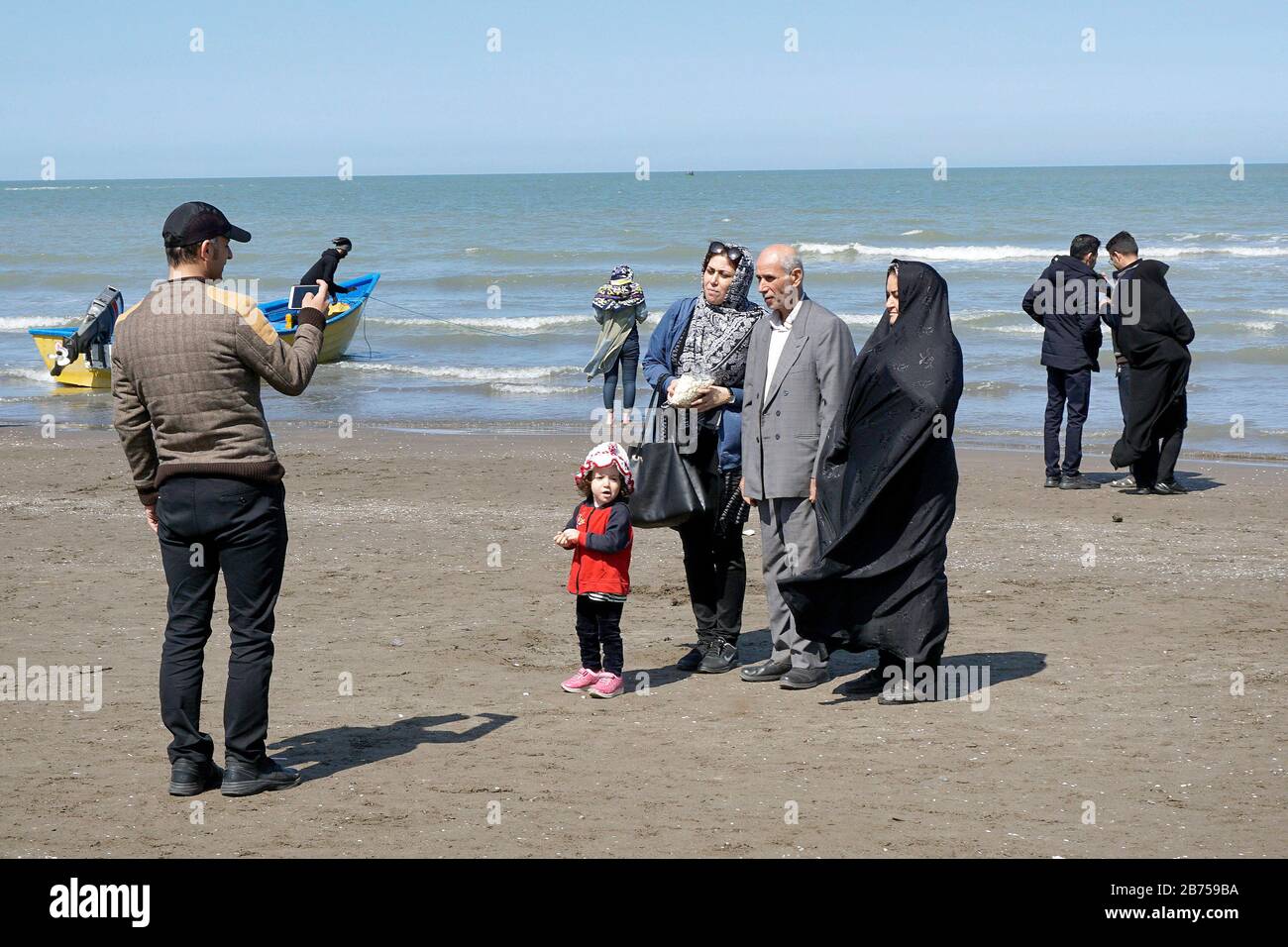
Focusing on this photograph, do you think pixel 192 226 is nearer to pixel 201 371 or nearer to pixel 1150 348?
pixel 201 371

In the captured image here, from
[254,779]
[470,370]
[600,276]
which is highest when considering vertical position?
[600,276]

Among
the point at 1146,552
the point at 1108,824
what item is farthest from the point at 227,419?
the point at 1146,552

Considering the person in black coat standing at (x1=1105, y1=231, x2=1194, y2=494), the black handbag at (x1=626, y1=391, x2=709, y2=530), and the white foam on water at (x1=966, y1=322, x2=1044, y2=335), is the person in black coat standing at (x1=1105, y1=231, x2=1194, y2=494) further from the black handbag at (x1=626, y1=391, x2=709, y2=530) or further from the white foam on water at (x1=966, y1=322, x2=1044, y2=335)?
the white foam on water at (x1=966, y1=322, x2=1044, y2=335)

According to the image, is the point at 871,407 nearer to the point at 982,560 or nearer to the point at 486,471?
the point at 982,560

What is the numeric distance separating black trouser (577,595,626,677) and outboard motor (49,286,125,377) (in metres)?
13.6

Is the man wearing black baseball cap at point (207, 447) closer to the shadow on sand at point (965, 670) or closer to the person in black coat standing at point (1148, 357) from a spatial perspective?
the shadow on sand at point (965, 670)

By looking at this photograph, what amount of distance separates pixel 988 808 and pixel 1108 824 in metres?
0.36

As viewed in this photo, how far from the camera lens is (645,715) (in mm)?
5559

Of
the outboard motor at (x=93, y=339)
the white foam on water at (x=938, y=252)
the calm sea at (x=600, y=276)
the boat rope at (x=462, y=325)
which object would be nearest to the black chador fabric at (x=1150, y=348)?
the calm sea at (x=600, y=276)

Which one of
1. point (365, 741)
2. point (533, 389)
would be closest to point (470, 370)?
point (533, 389)

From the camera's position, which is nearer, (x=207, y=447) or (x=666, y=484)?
(x=207, y=447)

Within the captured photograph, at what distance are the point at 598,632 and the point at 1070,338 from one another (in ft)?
20.0

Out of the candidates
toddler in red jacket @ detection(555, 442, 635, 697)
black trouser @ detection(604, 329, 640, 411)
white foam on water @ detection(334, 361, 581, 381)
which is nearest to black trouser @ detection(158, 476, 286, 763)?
toddler in red jacket @ detection(555, 442, 635, 697)

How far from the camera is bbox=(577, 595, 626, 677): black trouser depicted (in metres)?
5.81
